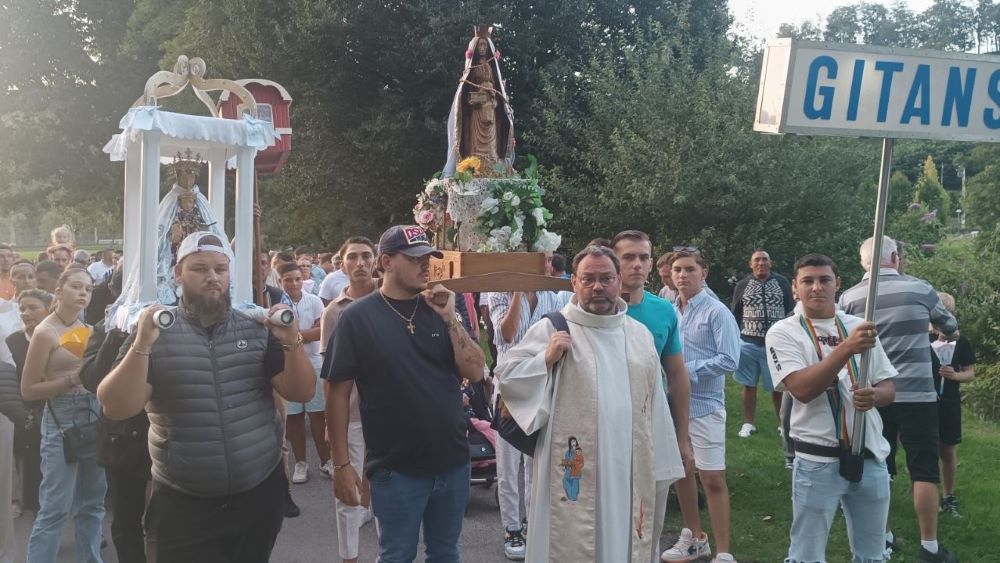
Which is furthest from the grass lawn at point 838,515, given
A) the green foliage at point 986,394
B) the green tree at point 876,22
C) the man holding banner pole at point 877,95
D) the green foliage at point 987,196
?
the green tree at point 876,22

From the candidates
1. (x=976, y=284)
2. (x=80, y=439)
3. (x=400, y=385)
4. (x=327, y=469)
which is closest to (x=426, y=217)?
(x=400, y=385)

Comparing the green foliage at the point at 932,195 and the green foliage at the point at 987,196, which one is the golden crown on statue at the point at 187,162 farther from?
the green foliage at the point at 932,195

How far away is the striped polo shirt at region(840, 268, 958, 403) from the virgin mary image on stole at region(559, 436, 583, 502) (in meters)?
2.88

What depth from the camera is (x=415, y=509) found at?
4.14 metres

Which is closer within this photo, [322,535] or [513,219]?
[513,219]

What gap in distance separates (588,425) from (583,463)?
0.58 feet

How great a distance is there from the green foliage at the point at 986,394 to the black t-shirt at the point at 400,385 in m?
9.50

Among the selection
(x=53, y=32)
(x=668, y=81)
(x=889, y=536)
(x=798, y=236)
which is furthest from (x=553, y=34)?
(x=53, y=32)

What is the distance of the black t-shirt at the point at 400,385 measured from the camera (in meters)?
4.11

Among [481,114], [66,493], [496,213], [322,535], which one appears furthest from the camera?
[481,114]

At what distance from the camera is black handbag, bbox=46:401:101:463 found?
5.34 metres

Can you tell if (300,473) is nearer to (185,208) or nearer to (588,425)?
(185,208)

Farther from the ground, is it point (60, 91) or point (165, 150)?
point (60, 91)

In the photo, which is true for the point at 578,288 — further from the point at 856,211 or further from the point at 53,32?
the point at 53,32
